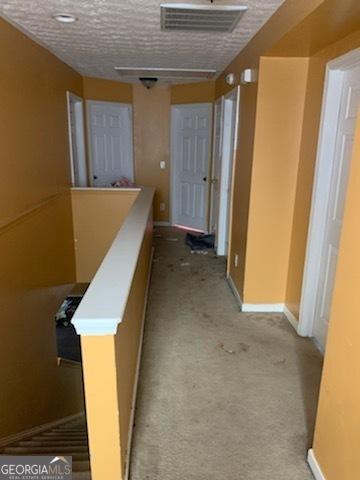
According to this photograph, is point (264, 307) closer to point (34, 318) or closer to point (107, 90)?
point (34, 318)

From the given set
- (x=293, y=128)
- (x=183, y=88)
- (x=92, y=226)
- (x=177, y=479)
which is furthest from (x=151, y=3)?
(x=183, y=88)

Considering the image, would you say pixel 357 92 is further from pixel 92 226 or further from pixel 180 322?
pixel 92 226

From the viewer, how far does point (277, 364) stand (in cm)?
249

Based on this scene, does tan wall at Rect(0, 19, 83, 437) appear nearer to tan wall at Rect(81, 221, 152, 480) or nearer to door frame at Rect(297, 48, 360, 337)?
tan wall at Rect(81, 221, 152, 480)

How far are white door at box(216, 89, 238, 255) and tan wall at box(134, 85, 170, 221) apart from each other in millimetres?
1864

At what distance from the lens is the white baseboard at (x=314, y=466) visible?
5.24 feet

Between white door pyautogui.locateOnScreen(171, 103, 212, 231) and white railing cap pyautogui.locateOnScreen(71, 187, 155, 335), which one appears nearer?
white railing cap pyautogui.locateOnScreen(71, 187, 155, 335)

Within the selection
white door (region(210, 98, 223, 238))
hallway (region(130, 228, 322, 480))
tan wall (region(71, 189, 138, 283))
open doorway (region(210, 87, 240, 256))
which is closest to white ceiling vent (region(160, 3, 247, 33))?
open doorway (region(210, 87, 240, 256))

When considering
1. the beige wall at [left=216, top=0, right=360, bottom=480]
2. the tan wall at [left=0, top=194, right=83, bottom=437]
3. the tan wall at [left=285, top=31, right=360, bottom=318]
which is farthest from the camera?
the tan wall at [left=0, top=194, right=83, bottom=437]

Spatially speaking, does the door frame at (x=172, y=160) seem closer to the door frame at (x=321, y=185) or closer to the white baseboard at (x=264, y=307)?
the white baseboard at (x=264, y=307)

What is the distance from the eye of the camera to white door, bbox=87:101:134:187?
5.52 meters

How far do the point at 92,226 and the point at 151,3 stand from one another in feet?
9.94

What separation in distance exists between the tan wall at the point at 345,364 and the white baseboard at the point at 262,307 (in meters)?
1.61

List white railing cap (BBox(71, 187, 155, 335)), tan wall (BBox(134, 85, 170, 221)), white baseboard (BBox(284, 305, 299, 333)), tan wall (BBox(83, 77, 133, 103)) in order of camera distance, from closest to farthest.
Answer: white railing cap (BBox(71, 187, 155, 335)), white baseboard (BBox(284, 305, 299, 333)), tan wall (BBox(83, 77, 133, 103)), tan wall (BBox(134, 85, 170, 221))
